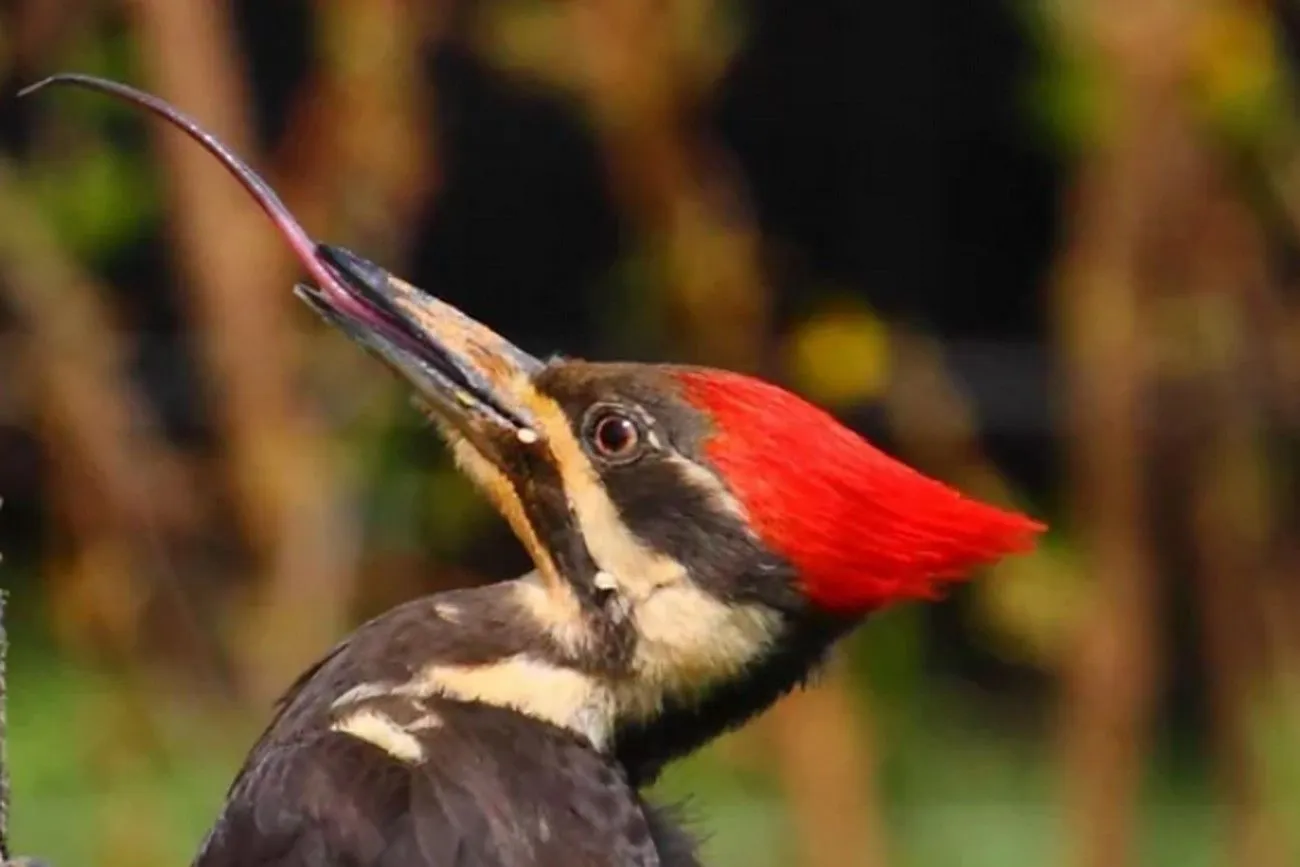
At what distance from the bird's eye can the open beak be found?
0.05m

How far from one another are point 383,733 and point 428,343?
0.32m

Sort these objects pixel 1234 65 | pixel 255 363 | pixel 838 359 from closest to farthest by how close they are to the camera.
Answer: pixel 1234 65 → pixel 838 359 → pixel 255 363

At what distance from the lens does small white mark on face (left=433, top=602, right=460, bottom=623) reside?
7.11 ft

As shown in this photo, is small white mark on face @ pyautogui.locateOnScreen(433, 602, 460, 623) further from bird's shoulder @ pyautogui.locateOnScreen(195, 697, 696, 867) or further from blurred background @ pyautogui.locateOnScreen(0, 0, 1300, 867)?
blurred background @ pyautogui.locateOnScreen(0, 0, 1300, 867)

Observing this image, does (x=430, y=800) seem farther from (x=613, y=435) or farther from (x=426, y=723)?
(x=613, y=435)

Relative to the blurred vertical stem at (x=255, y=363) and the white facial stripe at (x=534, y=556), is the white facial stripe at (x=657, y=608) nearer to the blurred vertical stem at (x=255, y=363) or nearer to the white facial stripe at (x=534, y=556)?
the white facial stripe at (x=534, y=556)

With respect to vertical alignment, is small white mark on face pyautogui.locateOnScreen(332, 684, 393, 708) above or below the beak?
below

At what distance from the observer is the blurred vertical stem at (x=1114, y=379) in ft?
11.2

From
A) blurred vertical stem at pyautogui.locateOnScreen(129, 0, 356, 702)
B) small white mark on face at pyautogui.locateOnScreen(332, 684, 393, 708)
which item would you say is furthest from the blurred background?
small white mark on face at pyautogui.locateOnScreen(332, 684, 393, 708)

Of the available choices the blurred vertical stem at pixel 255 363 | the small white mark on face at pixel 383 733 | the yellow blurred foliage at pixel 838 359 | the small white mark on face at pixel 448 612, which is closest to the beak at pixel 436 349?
the small white mark on face at pixel 448 612

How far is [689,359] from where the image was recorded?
376 cm

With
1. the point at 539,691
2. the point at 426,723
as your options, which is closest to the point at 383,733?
the point at 426,723

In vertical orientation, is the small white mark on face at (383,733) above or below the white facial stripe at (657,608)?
below

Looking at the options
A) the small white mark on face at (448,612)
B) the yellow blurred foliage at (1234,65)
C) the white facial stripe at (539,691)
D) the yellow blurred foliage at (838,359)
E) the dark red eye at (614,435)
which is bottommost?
the white facial stripe at (539,691)
